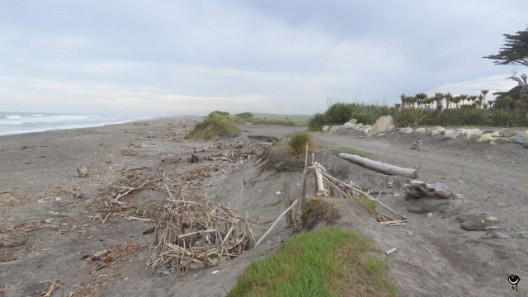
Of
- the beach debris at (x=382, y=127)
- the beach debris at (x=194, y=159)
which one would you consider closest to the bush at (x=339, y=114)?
the beach debris at (x=382, y=127)

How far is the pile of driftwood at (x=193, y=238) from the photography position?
406 centimetres

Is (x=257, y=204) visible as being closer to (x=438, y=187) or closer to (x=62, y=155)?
(x=438, y=187)

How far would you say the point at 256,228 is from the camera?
5.54 metres

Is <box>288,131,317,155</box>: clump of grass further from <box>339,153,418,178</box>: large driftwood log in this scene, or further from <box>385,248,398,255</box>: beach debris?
<box>385,248,398,255</box>: beach debris

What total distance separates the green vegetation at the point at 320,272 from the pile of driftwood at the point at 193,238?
1317 millimetres

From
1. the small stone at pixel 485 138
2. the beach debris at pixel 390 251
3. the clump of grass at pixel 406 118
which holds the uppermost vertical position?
the clump of grass at pixel 406 118

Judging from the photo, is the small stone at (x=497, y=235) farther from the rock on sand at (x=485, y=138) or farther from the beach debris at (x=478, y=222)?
the rock on sand at (x=485, y=138)

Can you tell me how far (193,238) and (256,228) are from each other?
1.37 metres

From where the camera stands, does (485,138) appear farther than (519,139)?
Yes

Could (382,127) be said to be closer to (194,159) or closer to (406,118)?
(406,118)

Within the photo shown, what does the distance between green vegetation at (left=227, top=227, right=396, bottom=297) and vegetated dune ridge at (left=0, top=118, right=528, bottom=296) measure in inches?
7.5

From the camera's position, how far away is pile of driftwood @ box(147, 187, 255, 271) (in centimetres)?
406

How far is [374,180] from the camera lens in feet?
22.0

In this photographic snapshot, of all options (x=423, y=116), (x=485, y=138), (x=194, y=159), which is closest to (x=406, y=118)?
(x=423, y=116)
